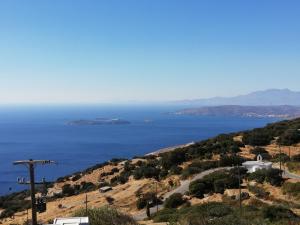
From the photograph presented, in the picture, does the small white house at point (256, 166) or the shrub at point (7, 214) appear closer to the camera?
the small white house at point (256, 166)

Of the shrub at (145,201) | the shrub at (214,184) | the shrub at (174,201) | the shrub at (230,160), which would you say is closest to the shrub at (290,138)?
the shrub at (230,160)

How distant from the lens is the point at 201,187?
3203cm

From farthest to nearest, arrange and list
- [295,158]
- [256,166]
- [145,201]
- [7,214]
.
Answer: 1. [7,214]
2. [295,158]
3. [256,166]
4. [145,201]

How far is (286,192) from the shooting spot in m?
28.1

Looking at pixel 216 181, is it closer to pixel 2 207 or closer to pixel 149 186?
pixel 149 186

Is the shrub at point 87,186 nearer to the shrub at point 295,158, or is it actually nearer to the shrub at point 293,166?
the shrub at point 293,166

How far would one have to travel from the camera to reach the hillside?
76.6 ft

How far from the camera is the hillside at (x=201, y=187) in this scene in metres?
23.3

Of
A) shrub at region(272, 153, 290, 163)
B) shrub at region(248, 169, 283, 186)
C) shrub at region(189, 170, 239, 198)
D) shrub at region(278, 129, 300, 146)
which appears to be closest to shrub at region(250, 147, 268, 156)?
shrub at region(272, 153, 290, 163)

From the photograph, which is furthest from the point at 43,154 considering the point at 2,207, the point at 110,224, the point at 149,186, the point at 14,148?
the point at 110,224

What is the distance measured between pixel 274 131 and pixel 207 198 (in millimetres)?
27583

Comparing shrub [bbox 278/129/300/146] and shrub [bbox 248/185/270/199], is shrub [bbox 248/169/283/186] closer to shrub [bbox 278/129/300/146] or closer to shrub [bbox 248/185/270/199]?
shrub [bbox 248/185/270/199]

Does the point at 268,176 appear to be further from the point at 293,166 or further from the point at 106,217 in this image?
the point at 106,217

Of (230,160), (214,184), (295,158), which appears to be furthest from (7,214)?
(295,158)
